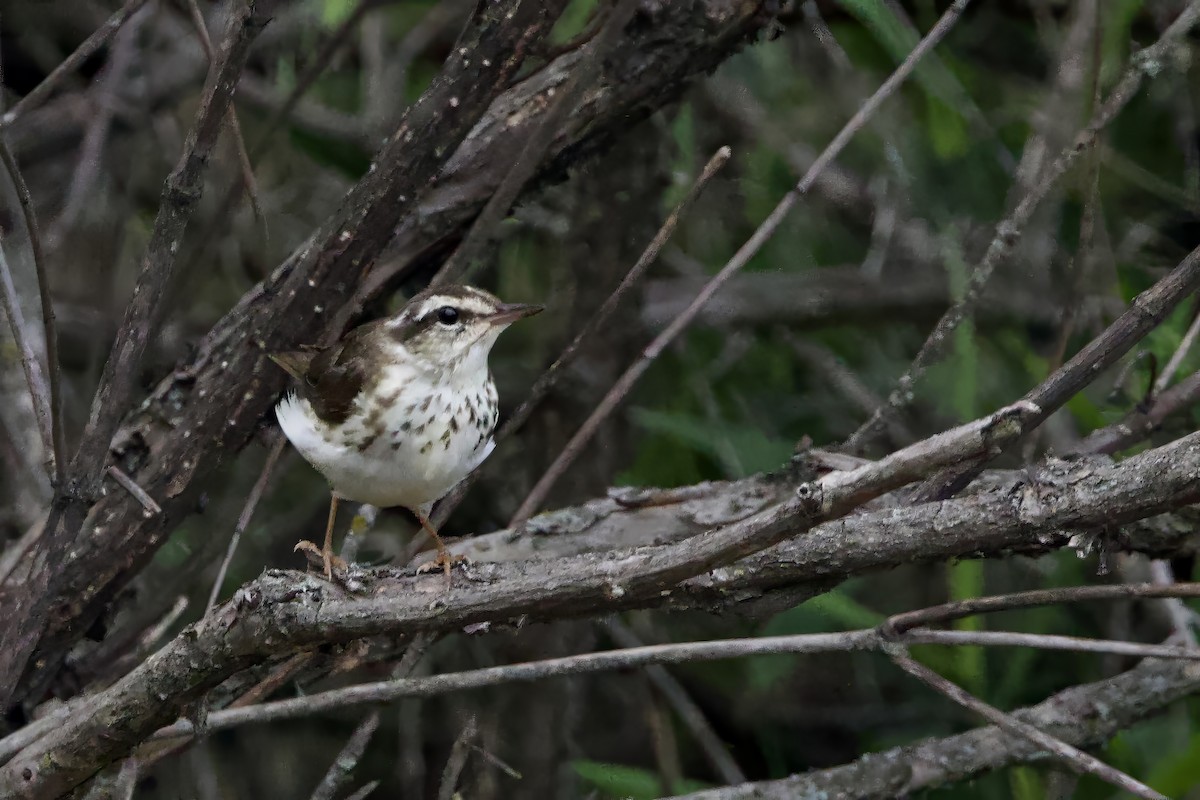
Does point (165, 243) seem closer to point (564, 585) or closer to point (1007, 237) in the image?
point (564, 585)

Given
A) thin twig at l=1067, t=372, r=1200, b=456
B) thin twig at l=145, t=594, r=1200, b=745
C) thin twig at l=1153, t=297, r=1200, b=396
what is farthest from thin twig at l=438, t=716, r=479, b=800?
thin twig at l=1153, t=297, r=1200, b=396

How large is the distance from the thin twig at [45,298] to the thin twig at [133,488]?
0.22 metres

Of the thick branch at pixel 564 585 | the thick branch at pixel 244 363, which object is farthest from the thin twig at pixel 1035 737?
the thick branch at pixel 244 363

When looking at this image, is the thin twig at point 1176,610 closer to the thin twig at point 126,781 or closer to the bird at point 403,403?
the bird at point 403,403

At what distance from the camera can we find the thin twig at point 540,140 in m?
2.11

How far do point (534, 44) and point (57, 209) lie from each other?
2.65m

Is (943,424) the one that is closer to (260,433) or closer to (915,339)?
(915,339)

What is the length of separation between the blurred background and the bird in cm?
31

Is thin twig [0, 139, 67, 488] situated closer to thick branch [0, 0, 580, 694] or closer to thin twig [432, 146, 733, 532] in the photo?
thick branch [0, 0, 580, 694]

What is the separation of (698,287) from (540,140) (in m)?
2.09

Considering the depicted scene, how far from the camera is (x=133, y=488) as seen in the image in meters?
2.68

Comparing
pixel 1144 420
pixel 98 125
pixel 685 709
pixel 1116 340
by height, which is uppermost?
pixel 98 125

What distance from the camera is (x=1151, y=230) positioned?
13.4ft

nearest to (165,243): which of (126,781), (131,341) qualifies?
(131,341)
